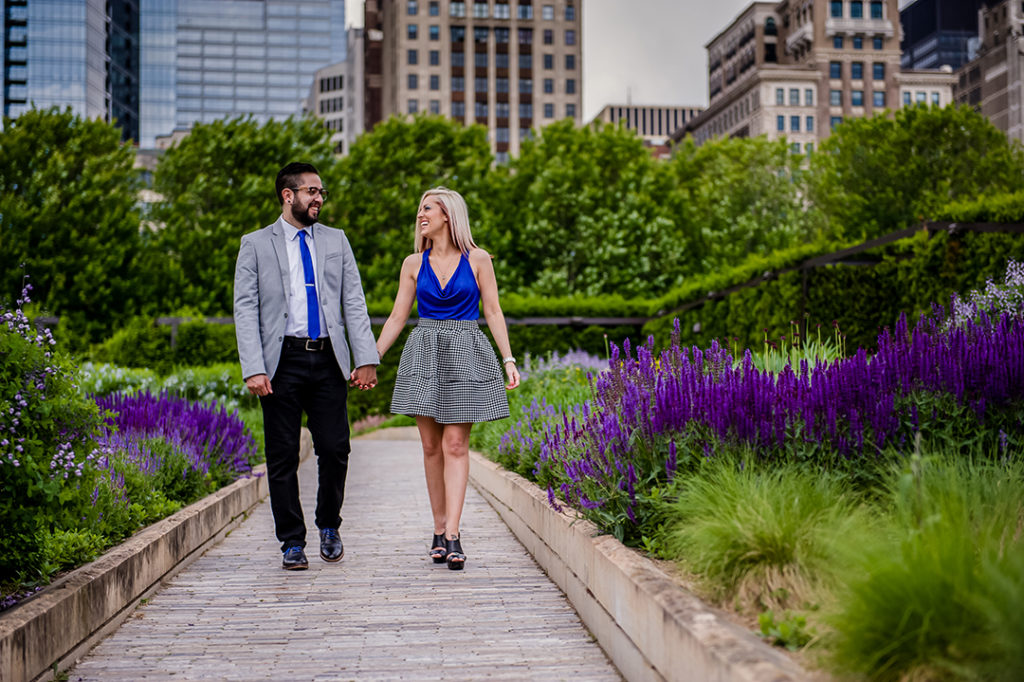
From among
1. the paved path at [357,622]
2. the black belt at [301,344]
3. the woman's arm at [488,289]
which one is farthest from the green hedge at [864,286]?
the black belt at [301,344]

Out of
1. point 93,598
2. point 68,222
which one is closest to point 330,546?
point 93,598

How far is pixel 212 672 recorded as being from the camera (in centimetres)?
417

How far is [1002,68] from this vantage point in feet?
447

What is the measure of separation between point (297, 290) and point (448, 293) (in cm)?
93

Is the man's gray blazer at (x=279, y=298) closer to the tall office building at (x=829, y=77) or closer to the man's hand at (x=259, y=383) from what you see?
the man's hand at (x=259, y=383)

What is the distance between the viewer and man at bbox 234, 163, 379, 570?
20.7 ft

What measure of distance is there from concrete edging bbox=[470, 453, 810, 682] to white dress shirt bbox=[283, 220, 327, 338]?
5.95ft

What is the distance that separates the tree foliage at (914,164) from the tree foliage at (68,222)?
94.0 feet

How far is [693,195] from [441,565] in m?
47.1

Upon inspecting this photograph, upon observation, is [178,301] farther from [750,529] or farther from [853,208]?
[750,529]

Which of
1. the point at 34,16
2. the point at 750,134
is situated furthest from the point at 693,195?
the point at 34,16

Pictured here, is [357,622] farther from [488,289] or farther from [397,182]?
[397,182]

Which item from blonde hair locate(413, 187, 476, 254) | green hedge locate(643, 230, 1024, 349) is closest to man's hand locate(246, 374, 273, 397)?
blonde hair locate(413, 187, 476, 254)

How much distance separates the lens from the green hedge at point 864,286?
13938 millimetres
